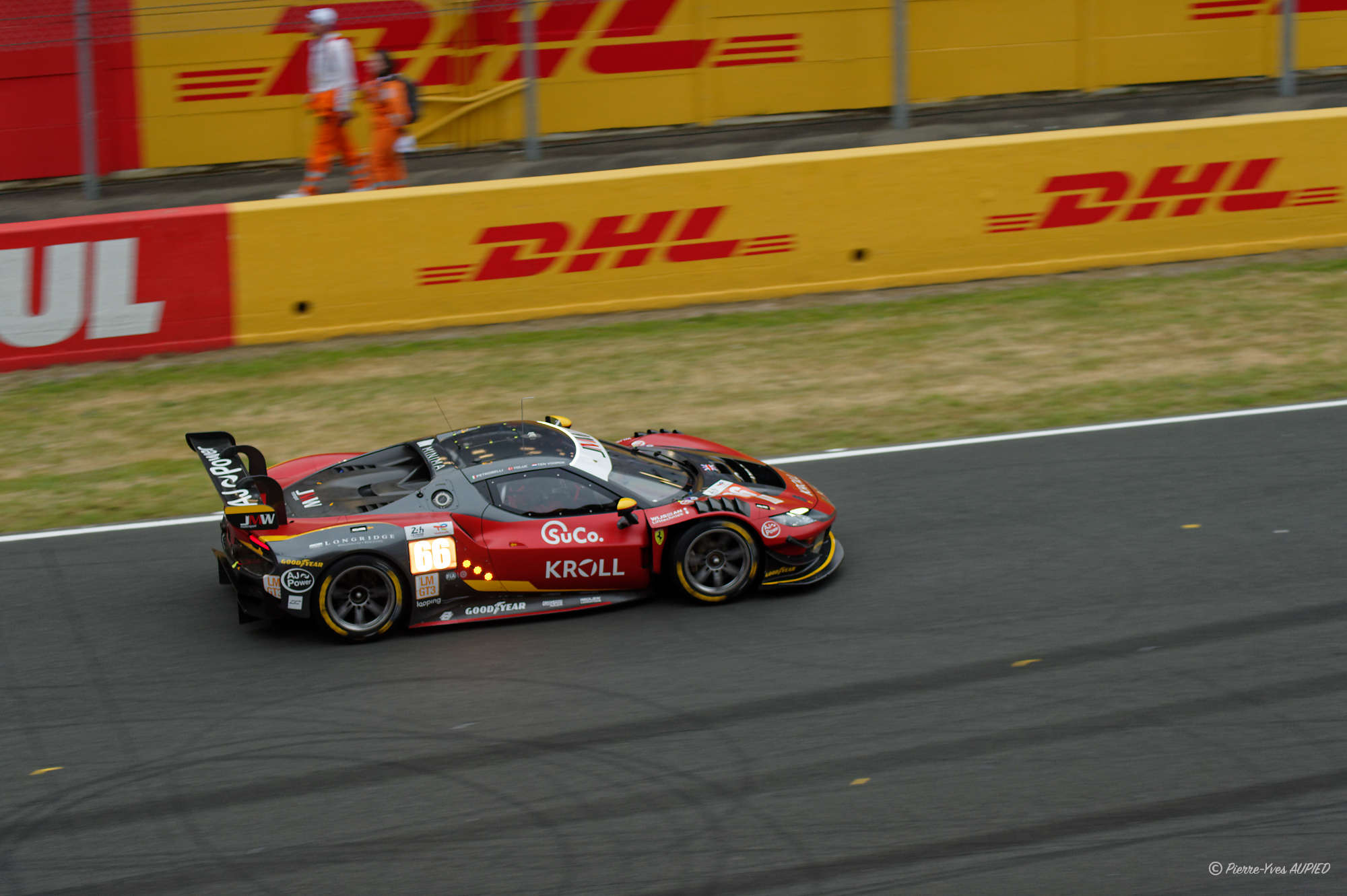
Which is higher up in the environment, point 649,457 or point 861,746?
point 649,457

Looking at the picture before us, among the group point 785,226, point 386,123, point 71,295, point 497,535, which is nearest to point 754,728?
point 497,535

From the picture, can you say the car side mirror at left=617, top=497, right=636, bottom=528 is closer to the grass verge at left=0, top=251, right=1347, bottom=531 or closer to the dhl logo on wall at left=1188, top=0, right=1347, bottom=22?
the grass verge at left=0, top=251, right=1347, bottom=531

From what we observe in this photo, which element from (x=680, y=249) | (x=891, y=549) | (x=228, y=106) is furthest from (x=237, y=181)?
(x=891, y=549)

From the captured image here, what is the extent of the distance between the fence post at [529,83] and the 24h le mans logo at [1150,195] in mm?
4985

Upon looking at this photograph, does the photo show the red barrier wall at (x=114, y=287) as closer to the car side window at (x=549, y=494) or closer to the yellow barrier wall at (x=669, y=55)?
the car side window at (x=549, y=494)

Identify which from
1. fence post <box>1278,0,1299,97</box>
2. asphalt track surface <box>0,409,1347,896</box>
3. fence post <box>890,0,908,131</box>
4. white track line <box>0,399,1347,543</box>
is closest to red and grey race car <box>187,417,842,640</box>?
asphalt track surface <box>0,409,1347,896</box>

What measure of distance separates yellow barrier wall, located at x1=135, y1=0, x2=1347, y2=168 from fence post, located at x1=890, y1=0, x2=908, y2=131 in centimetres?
417

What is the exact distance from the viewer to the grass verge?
37.0 ft

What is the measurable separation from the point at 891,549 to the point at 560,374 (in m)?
4.61

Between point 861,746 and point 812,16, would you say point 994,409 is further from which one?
point 812,16

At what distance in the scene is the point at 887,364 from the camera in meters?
12.7

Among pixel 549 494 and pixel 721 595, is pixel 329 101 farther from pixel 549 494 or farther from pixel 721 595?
pixel 721 595

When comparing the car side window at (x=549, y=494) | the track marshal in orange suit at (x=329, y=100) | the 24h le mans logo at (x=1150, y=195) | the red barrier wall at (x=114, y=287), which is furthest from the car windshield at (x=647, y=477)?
the track marshal in orange suit at (x=329, y=100)

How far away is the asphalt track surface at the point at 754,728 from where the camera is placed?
575 centimetres
